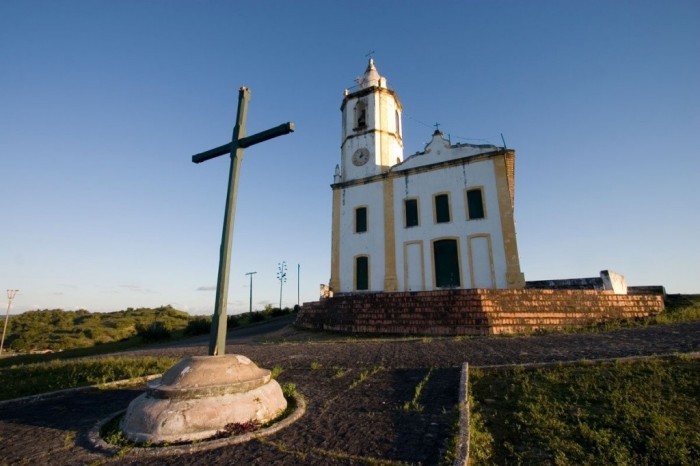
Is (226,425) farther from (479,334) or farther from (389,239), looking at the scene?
(389,239)

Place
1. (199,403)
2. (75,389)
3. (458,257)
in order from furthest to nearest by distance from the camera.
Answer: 1. (458,257)
2. (75,389)
3. (199,403)

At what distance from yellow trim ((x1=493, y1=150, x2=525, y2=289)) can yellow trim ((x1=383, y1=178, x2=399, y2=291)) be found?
508 centimetres

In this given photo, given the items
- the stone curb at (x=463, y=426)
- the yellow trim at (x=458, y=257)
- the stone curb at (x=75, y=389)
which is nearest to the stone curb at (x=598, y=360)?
the stone curb at (x=463, y=426)

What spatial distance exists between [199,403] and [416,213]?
15717 millimetres

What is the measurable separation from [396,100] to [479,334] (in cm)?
1622

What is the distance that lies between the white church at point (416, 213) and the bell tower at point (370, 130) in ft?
0.20

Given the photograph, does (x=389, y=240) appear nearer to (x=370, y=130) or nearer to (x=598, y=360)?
(x=370, y=130)

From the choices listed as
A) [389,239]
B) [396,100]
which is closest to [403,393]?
[389,239]

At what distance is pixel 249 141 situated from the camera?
4402 millimetres

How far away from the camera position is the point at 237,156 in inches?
175

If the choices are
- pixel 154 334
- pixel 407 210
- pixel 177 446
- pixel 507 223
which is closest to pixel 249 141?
pixel 177 446

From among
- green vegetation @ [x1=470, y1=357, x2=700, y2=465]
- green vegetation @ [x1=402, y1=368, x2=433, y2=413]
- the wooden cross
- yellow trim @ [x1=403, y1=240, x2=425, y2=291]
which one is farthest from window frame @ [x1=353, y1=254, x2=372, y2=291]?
the wooden cross

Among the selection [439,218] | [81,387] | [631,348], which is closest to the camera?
[81,387]

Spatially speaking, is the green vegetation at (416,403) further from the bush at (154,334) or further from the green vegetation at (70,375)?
the bush at (154,334)
